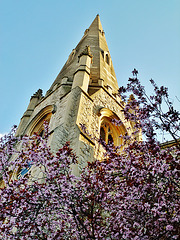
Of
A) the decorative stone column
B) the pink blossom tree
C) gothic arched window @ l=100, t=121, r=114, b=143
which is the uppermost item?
the decorative stone column

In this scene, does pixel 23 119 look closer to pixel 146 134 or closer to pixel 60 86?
pixel 60 86

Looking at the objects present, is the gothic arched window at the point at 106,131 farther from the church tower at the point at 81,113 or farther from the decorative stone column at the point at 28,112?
the decorative stone column at the point at 28,112

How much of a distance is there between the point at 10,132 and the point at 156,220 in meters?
5.15

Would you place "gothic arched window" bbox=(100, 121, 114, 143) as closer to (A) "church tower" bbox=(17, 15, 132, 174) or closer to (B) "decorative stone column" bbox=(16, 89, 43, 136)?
(A) "church tower" bbox=(17, 15, 132, 174)

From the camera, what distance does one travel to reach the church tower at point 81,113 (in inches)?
350

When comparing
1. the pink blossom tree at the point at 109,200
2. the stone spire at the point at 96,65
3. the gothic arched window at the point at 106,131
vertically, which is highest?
the stone spire at the point at 96,65

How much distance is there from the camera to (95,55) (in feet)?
64.1

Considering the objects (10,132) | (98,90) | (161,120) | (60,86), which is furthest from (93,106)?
(161,120)

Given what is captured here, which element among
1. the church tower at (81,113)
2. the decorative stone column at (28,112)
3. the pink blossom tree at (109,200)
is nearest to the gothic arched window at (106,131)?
the church tower at (81,113)

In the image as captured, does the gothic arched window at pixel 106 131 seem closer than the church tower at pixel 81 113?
No

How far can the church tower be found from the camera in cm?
890

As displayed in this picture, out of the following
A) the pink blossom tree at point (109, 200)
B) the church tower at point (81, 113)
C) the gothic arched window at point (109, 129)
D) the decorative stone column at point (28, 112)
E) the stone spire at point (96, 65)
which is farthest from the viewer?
the stone spire at point (96, 65)

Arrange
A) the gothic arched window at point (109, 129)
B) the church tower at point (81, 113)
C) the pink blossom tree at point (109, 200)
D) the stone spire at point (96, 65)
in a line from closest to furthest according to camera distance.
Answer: the pink blossom tree at point (109, 200) < the church tower at point (81, 113) < the gothic arched window at point (109, 129) < the stone spire at point (96, 65)

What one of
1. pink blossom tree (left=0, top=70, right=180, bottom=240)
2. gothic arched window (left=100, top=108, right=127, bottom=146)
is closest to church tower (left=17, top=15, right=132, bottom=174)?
gothic arched window (left=100, top=108, right=127, bottom=146)
